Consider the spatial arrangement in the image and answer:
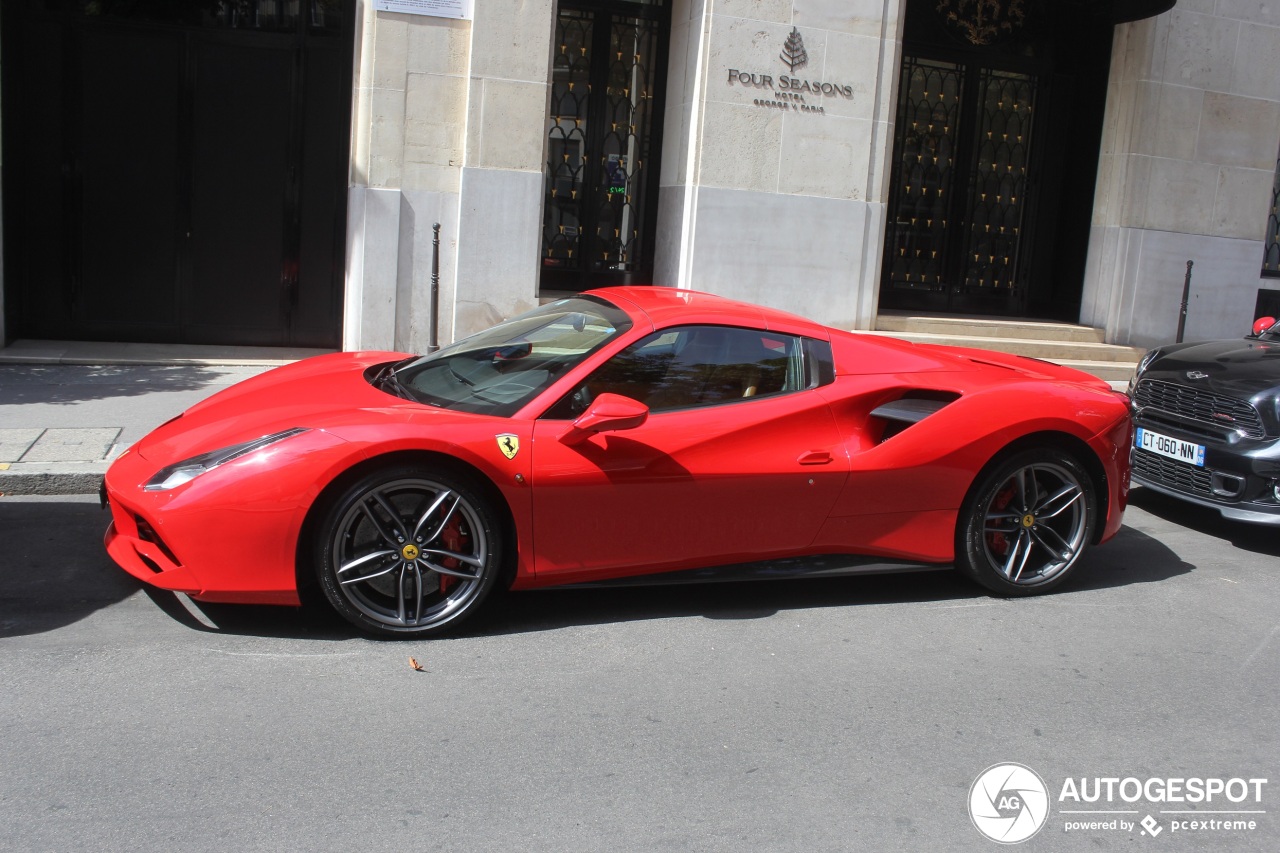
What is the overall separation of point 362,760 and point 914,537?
2793 millimetres

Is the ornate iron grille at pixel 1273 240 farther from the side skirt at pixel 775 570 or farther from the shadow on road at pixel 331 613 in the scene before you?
the side skirt at pixel 775 570

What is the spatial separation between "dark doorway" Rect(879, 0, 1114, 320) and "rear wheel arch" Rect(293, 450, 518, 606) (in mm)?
9986

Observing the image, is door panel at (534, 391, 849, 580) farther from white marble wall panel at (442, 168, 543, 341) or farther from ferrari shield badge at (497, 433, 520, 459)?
white marble wall panel at (442, 168, 543, 341)

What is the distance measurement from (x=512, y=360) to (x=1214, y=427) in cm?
433

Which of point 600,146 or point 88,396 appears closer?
point 88,396

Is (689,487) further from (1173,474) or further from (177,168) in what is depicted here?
(177,168)

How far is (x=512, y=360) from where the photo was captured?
5332 millimetres

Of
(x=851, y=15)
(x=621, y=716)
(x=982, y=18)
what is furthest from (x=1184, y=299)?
(x=621, y=716)

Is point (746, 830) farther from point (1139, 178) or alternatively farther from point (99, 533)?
point (1139, 178)

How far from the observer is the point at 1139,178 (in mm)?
13391

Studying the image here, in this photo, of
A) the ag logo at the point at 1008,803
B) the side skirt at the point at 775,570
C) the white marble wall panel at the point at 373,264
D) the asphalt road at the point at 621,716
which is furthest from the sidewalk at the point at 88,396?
the ag logo at the point at 1008,803

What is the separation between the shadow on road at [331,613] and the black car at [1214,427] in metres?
0.62

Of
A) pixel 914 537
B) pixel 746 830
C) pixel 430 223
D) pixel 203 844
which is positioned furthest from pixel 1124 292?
pixel 203 844

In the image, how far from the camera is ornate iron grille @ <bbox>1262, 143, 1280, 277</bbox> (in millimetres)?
14695
